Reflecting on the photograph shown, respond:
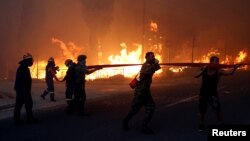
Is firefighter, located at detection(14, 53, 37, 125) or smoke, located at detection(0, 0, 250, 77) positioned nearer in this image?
firefighter, located at detection(14, 53, 37, 125)

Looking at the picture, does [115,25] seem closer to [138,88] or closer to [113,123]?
[113,123]

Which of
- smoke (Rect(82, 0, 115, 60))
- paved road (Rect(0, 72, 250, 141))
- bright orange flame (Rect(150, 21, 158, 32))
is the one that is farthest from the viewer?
bright orange flame (Rect(150, 21, 158, 32))

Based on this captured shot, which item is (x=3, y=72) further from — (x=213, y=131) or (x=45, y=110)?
(x=213, y=131)

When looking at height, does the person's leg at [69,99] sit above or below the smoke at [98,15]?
below

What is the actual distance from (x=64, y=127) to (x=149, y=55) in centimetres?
284

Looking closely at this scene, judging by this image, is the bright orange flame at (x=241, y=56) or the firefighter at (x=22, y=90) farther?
the bright orange flame at (x=241, y=56)

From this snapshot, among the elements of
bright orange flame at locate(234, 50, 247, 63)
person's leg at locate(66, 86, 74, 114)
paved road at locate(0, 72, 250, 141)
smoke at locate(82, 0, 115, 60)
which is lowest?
paved road at locate(0, 72, 250, 141)

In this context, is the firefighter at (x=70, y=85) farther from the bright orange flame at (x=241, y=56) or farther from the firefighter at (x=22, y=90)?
the bright orange flame at (x=241, y=56)

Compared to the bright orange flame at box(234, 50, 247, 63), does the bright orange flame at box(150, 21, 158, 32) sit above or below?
above

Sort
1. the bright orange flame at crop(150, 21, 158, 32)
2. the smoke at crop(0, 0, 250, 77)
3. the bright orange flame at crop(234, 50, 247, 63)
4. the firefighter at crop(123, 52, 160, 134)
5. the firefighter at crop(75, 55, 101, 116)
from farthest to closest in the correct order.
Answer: the bright orange flame at crop(234, 50, 247, 63) < the bright orange flame at crop(150, 21, 158, 32) < the smoke at crop(0, 0, 250, 77) < the firefighter at crop(75, 55, 101, 116) < the firefighter at crop(123, 52, 160, 134)

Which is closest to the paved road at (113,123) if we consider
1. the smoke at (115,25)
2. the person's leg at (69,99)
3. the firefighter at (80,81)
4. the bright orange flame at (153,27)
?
the person's leg at (69,99)

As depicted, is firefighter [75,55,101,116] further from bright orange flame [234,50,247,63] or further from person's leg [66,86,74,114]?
bright orange flame [234,50,247,63]

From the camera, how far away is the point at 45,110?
1378cm

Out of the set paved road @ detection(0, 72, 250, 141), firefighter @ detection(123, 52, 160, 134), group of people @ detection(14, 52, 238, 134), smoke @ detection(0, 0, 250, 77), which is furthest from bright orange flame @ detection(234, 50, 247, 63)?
firefighter @ detection(123, 52, 160, 134)
